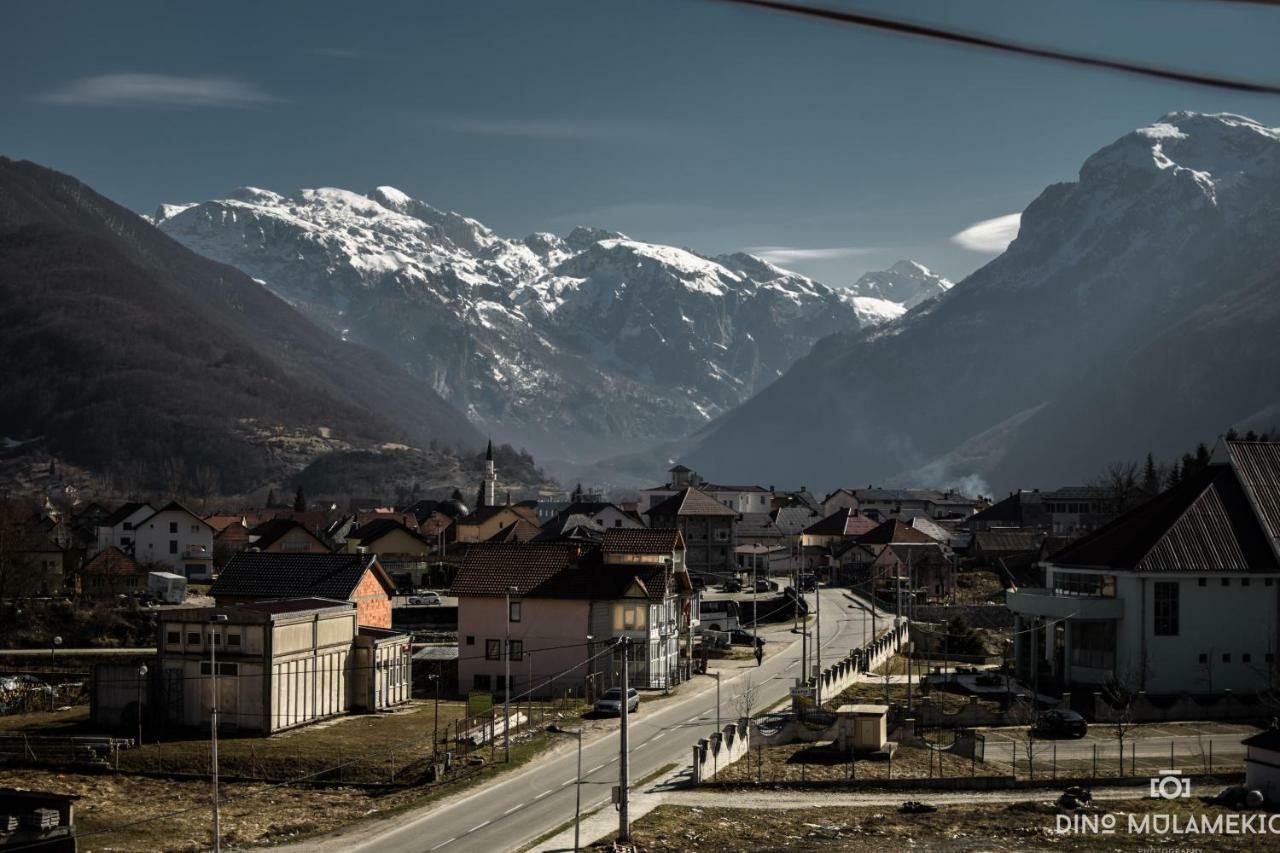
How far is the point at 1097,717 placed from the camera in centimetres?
6000

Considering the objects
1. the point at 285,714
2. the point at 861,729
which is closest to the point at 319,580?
the point at 285,714

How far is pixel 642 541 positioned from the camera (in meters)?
79.4

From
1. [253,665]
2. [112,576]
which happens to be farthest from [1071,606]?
[112,576]

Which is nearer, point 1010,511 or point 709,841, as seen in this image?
point 709,841

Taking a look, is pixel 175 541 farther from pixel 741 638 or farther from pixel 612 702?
pixel 612 702

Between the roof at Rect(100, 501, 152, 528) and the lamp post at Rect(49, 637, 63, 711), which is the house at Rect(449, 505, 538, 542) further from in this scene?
the lamp post at Rect(49, 637, 63, 711)

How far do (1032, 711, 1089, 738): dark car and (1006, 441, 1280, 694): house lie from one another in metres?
9.41

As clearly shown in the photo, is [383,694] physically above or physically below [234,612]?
below

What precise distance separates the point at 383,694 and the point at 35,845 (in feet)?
107

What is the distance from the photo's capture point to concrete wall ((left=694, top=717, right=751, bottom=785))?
1871 inches

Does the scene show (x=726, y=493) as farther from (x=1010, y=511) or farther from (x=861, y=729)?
(x=861, y=729)

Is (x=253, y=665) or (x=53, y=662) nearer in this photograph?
(x=253, y=665)

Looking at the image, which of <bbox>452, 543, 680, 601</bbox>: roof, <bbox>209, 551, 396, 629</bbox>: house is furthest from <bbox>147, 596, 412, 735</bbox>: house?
<bbox>209, 551, 396, 629</bbox>: house

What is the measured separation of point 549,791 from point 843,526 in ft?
352
